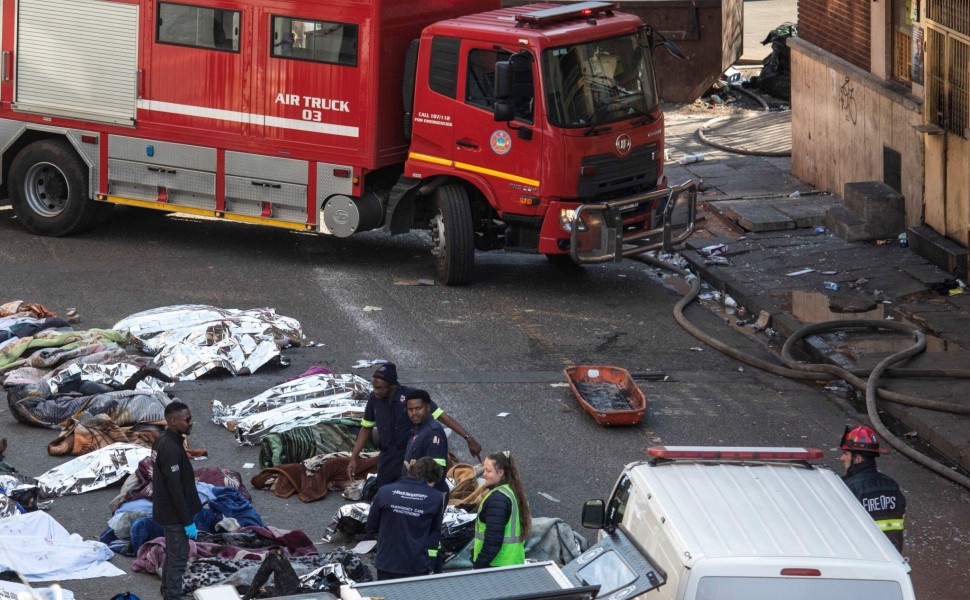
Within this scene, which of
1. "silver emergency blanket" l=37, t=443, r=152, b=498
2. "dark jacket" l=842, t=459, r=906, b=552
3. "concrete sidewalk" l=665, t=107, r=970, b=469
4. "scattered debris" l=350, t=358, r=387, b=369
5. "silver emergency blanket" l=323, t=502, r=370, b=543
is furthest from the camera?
"scattered debris" l=350, t=358, r=387, b=369

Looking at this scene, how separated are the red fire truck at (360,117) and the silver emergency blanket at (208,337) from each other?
2469 mm

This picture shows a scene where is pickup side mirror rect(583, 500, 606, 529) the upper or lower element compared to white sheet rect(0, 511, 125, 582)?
upper

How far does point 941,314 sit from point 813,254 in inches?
101

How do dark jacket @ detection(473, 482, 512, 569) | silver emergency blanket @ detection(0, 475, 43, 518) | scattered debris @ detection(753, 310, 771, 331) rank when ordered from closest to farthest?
dark jacket @ detection(473, 482, 512, 569) < silver emergency blanket @ detection(0, 475, 43, 518) < scattered debris @ detection(753, 310, 771, 331)

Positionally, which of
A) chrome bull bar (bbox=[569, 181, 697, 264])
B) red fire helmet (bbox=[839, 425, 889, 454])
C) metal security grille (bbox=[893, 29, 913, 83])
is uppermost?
metal security grille (bbox=[893, 29, 913, 83])

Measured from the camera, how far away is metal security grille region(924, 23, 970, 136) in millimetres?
15648

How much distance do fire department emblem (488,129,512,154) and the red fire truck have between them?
2 cm

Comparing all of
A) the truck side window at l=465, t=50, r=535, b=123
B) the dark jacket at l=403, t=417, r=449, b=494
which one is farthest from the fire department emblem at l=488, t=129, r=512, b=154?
→ the dark jacket at l=403, t=417, r=449, b=494

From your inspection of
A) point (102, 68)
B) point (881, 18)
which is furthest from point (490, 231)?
point (881, 18)

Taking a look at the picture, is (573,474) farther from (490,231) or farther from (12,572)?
(490,231)

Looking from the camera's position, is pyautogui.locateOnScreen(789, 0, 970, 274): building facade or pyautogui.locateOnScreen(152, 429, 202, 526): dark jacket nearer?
pyautogui.locateOnScreen(152, 429, 202, 526): dark jacket

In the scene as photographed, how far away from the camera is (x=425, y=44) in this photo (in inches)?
594

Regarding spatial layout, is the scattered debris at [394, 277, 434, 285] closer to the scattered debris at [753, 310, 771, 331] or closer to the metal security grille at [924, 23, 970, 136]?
the scattered debris at [753, 310, 771, 331]

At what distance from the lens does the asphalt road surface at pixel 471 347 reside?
10.2 m
